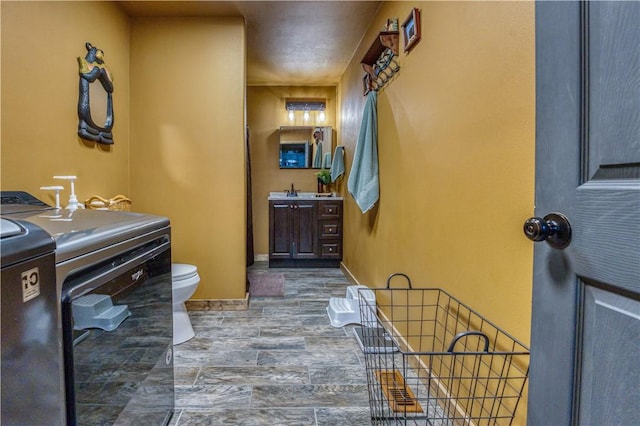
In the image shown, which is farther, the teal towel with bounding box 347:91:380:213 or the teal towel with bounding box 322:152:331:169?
the teal towel with bounding box 322:152:331:169

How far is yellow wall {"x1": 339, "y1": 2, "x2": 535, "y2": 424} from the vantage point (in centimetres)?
107

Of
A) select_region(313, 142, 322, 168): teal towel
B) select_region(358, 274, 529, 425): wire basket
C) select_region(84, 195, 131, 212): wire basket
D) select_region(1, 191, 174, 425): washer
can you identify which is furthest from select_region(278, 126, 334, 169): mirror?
select_region(1, 191, 174, 425): washer

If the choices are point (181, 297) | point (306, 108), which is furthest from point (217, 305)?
point (306, 108)

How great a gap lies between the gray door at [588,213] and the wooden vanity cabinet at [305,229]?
11.9 ft

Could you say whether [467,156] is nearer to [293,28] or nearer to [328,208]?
[293,28]

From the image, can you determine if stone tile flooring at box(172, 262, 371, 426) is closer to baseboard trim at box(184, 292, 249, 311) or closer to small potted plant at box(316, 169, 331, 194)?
baseboard trim at box(184, 292, 249, 311)

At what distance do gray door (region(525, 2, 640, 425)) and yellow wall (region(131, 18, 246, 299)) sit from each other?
95.7 inches

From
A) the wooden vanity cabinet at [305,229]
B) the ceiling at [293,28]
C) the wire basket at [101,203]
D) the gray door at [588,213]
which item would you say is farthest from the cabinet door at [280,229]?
the gray door at [588,213]

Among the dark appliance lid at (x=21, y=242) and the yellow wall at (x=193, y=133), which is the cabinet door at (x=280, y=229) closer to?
the yellow wall at (x=193, y=133)

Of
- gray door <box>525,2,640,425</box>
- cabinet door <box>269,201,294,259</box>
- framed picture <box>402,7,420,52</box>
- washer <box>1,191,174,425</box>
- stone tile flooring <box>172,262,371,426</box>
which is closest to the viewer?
gray door <box>525,2,640,425</box>

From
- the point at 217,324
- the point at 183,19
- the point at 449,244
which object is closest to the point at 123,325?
the point at 449,244

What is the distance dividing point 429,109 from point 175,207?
211 cm

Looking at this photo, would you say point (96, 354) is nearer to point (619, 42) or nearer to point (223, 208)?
point (619, 42)

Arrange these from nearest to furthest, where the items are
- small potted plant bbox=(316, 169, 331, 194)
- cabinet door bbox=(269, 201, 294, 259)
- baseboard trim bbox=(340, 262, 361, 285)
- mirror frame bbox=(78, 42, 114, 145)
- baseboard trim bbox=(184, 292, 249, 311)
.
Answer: mirror frame bbox=(78, 42, 114, 145)
baseboard trim bbox=(184, 292, 249, 311)
baseboard trim bbox=(340, 262, 361, 285)
cabinet door bbox=(269, 201, 294, 259)
small potted plant bbox=(316, 169, 331, 194)
